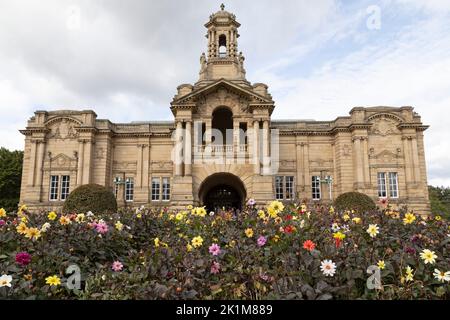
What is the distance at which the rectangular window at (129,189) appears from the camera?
121 feet

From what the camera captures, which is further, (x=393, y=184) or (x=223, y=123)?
(x=223, y=123)

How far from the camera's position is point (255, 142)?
31.0 metres

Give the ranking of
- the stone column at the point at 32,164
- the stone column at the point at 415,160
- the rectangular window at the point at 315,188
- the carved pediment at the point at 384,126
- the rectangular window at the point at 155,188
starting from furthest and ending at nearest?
A: the rectangular window at the point at 155,188
the rectangular window at the point at 315,188
the carved pediment at the point at 384,126
the stone column at the point at 32,164
the stone column at the point at 415,160

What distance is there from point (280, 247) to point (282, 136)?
106 feet

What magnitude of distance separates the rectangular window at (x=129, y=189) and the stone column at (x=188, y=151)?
30.5 ft

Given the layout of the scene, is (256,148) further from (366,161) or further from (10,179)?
(10,179)

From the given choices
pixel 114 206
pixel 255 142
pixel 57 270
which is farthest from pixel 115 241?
pixel 255 142

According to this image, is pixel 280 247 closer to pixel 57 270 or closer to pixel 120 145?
pixel 57 270

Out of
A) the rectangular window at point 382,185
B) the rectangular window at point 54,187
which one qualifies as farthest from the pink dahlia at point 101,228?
the rectangular window at point 382,185

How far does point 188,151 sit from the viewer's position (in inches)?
1222

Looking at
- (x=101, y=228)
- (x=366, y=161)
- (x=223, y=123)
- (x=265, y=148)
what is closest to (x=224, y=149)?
(x=265, y=148)

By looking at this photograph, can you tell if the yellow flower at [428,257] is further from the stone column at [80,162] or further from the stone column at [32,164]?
the stone column at [32,164]

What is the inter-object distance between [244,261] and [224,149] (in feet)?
86.5

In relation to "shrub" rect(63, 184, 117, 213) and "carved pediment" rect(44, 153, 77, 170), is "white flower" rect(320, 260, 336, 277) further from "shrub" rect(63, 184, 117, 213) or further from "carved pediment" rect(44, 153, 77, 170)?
"carved pediment" rect(44, 153, 77, 170)
